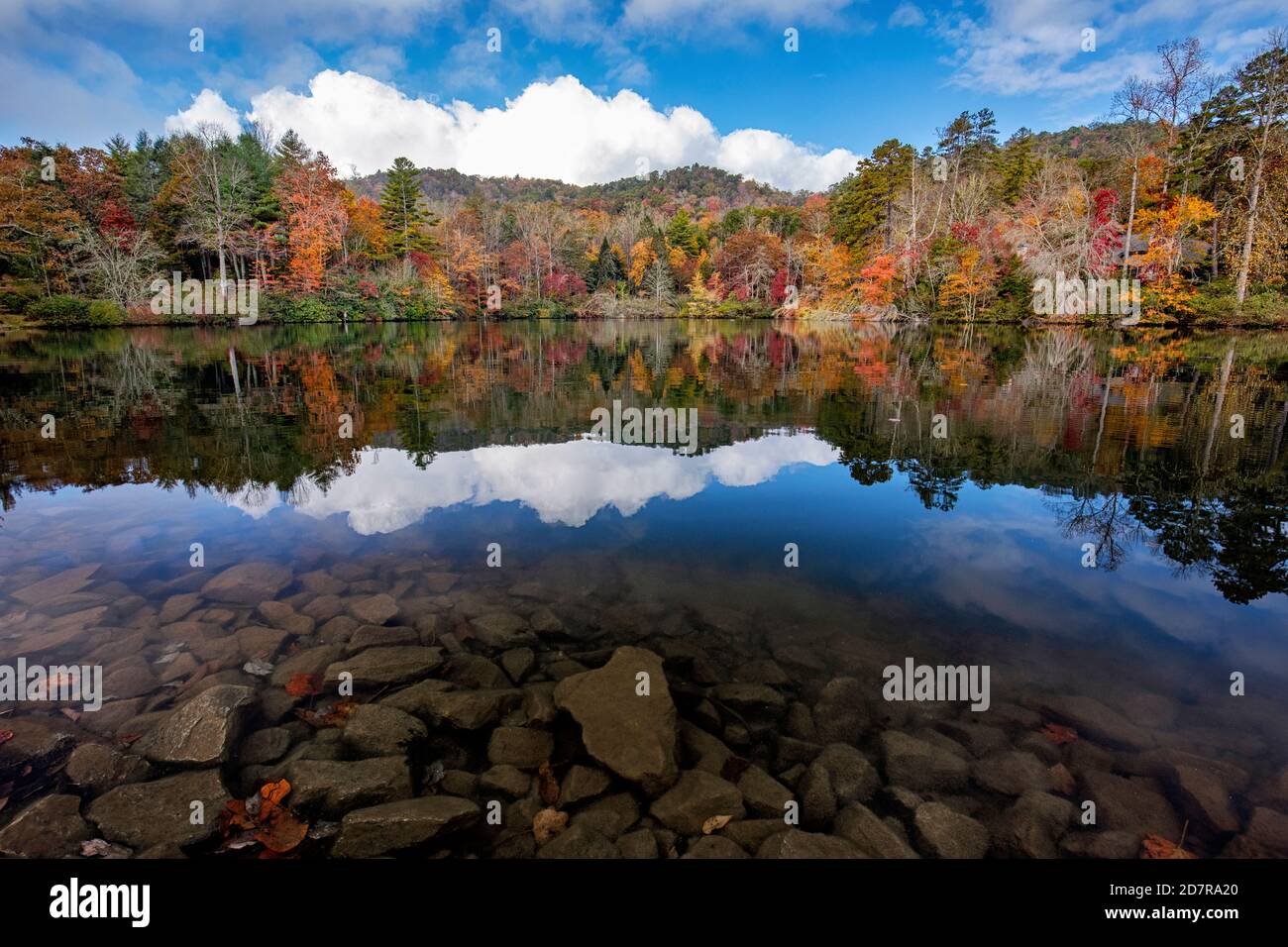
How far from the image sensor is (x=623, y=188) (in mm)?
138000

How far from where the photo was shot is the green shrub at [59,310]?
3684cm

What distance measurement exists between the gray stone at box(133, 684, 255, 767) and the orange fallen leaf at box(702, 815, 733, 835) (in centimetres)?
283

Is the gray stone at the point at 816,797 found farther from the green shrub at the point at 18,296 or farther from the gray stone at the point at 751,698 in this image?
the green shrub at the point at 18,296

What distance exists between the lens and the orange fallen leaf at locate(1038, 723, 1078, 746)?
3.91 m

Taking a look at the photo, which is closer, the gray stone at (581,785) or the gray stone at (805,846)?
the gray stone at (805,846)

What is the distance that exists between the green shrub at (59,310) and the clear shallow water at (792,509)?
26.7m

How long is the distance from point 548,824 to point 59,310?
5002 cm

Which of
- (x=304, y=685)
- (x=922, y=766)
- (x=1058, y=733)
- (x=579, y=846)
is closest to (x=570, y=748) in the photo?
(x=579, y=846)

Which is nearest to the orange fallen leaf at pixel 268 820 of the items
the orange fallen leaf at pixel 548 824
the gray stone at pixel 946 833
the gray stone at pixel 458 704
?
the gray stone at pixel 458 704

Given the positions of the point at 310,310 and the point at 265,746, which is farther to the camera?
the point at 310,310

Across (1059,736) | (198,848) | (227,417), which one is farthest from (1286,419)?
(227,417)

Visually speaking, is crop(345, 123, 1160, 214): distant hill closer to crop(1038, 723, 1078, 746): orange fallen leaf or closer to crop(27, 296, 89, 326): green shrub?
crop(27, 296, 89, 326): green shrub

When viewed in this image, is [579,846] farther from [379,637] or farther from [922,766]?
[379,637]
